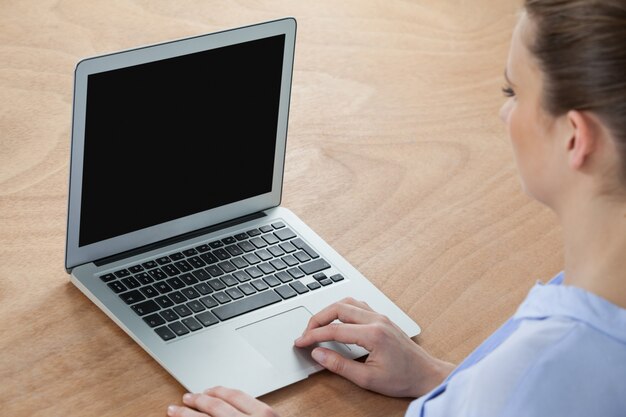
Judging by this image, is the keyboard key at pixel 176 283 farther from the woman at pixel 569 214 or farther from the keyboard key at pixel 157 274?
the woman at pixel 569 214

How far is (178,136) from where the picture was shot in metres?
1.29

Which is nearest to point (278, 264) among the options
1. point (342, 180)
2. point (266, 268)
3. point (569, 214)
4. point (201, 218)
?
point (266, 268)

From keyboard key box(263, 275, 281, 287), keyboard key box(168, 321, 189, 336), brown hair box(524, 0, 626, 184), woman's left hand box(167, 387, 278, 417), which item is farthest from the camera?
keyboard key box(263, 275, 281, 287)

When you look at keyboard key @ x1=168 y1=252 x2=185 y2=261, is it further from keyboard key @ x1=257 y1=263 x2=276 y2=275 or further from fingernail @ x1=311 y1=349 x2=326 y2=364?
fingernail @ x1=311 y1=349 x2=326 y2=364

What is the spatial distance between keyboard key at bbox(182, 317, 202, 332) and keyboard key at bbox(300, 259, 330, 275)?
0.59 ft

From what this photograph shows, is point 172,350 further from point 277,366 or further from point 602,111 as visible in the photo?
point 602,111

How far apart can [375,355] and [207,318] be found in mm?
205

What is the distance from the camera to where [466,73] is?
187cm

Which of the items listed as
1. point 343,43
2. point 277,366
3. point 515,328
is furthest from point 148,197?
point 343,43

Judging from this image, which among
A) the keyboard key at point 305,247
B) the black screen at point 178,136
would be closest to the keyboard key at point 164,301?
the black screen at point 178,136

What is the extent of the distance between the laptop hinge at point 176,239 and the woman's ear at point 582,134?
0.57 metres

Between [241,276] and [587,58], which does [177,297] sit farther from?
[587,58]

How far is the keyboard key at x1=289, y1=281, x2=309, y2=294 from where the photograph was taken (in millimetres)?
1305

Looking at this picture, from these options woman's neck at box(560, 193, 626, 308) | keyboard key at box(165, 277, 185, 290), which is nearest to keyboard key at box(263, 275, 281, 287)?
keyboard key at box(165, 277, 185, 290)
